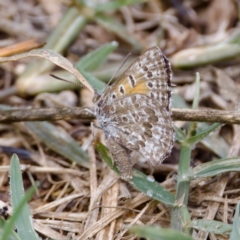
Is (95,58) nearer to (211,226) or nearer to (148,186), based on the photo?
(148,186)

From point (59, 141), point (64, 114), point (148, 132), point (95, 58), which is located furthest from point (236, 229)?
point (95, 58)

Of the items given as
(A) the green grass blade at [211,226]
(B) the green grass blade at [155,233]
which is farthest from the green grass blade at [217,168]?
(B) the green grass blade at [155,233]

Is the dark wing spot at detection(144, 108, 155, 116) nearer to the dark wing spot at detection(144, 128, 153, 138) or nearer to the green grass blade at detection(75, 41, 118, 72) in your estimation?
the dark wing spot at detection(144, 128, 153, 138)

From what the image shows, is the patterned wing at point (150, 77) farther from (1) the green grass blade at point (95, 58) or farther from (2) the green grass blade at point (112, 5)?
(2) the green grass blade at point (112, 5)

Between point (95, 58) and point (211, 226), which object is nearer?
point (211, 226)

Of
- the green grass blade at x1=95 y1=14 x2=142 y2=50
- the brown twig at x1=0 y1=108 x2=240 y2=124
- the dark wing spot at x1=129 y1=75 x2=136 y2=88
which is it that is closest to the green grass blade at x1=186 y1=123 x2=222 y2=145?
the brown twig at x1=0 y1=108 x2=240 y2=124

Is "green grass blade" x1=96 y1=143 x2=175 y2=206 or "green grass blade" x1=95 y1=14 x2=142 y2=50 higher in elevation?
"green grass blade" x1=95 y1=14 x2=142 y2=50

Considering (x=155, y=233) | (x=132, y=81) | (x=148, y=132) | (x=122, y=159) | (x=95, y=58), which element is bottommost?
(x=155, y=233)
